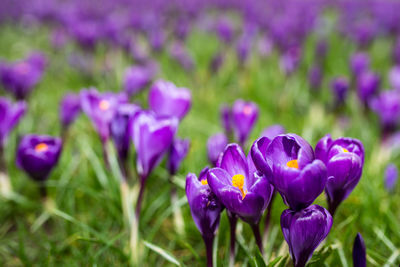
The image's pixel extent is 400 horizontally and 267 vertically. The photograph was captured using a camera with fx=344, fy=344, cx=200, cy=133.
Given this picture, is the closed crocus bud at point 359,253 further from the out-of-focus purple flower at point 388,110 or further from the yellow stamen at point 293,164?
the out-of-focus purple flower at point 388,110

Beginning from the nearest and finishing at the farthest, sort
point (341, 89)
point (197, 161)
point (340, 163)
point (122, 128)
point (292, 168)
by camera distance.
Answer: point (292, 168) → point (340, 163) → point (122, 128) → point (197, 161) → point (341, 89)

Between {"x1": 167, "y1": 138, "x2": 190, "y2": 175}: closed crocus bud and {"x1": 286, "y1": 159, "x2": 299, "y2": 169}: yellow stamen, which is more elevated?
{"x1": 286, "y1": 159, "x2": 299, "y2": 169}: yellow stamen

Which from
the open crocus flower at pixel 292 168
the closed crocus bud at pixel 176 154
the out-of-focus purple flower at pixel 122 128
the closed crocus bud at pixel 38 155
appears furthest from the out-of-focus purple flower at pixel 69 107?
the open crocus flower at pixel 292 168

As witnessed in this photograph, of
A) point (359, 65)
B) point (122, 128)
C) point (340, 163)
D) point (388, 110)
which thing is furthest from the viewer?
point (359, 65)

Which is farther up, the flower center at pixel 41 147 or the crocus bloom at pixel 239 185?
the crocus bloom at pixel 239 185

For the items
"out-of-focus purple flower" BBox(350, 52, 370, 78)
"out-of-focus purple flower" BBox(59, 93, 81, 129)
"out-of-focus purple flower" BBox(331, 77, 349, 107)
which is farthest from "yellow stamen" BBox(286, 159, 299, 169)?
"out-of-focus purple flower" BBox(350, 52, 370, 78)

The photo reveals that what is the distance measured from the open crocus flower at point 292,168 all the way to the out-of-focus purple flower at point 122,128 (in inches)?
28.8

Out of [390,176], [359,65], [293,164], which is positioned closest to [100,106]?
[293,164]

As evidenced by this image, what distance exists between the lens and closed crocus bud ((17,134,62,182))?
161 centimetres

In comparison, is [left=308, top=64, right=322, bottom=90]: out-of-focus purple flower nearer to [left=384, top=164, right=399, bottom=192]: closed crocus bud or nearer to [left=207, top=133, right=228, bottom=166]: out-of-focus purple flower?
[left=384, top=164, right=399, bottom=192]: closed crocus bud

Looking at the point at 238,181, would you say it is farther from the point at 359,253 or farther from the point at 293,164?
the point at 359,253

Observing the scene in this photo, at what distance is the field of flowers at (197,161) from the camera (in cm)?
100

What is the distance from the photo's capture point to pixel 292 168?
87 cm

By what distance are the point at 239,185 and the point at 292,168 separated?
202 mm
